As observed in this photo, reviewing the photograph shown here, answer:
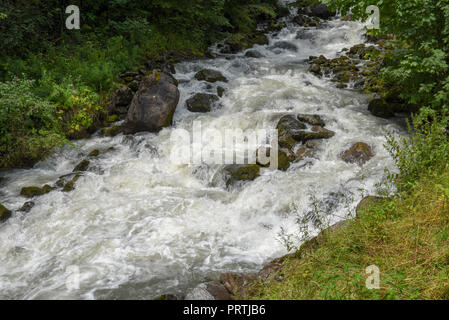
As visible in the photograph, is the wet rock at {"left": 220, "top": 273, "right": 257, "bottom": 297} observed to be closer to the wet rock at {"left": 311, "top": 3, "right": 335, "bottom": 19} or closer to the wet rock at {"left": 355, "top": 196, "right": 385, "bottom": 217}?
the wet rock at {"left": 355, "top": 196, "right": 385, "bottom": 217}

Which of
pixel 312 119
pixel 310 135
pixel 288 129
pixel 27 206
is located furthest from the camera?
pixel 312 119

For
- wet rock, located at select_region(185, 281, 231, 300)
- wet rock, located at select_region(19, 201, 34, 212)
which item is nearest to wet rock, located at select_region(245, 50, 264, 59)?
wet rock, located at select_region(19, 201, 34, 212)

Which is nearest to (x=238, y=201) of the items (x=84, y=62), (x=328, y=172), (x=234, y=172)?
(x=234, y=172)

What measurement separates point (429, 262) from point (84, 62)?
11.4 meters

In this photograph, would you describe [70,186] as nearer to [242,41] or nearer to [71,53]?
[71,53]

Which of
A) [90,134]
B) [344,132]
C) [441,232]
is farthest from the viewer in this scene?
[90,134]

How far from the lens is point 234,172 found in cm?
755

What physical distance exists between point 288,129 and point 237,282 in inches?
215

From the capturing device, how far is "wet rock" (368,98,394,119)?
9727mm

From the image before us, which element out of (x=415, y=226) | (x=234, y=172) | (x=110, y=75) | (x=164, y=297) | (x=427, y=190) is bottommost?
(x=164, y=297)

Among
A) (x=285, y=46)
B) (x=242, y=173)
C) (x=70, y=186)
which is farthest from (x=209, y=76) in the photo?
(x=70, y=186)

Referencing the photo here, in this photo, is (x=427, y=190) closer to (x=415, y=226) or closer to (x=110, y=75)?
(x=415, y=226)

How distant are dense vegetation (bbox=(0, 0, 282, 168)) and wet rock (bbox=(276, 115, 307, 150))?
5597 millimetres

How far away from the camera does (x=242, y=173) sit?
748cm
